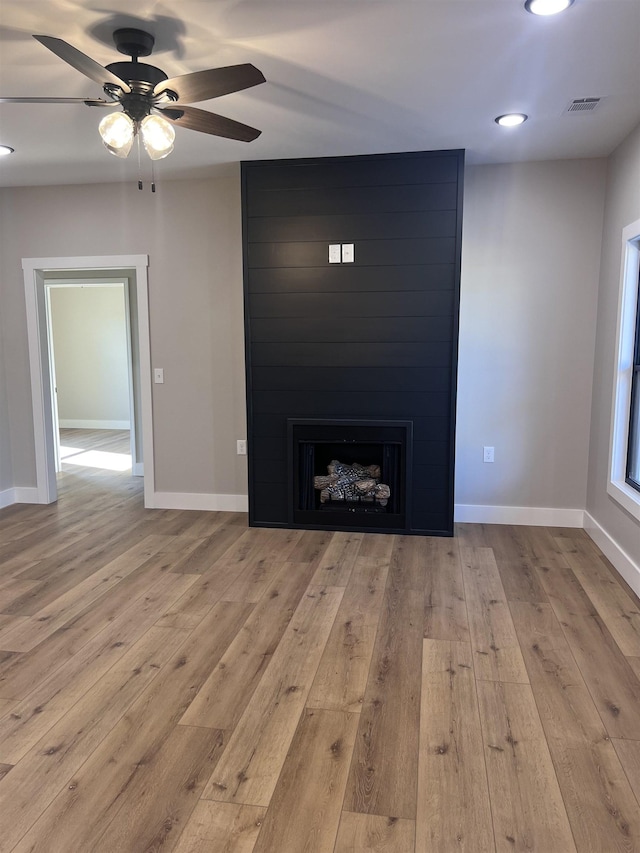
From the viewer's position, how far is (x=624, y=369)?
3.57 meters

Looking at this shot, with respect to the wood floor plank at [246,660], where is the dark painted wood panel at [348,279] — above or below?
above

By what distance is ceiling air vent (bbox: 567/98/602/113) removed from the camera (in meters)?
2.98

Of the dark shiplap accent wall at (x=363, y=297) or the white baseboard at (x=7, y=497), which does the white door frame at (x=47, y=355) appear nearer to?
the white baseboard at (x=7, y=497)

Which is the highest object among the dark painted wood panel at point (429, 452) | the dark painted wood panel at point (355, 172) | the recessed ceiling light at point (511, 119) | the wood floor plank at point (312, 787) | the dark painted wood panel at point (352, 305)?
the recessed ceiling light at point (511, 119)

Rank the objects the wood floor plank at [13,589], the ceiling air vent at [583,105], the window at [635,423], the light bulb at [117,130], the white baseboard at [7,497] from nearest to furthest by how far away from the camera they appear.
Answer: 1. the light bulb at [117,130]
2. the ceiling air vent at [583,105]
3. the wood floor plank at [13,589]
4. the window at [635,423]
5. the white baseboard at [7,497]

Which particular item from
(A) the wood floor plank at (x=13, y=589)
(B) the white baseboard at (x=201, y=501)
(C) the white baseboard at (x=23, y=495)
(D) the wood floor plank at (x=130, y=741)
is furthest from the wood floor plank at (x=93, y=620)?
(C) the white baseboard at (x=23, y=495)

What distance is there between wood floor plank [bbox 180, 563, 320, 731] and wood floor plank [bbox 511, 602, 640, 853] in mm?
1084

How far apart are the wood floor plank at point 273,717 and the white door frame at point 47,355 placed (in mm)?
→ 2367

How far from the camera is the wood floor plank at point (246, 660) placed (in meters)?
2.18

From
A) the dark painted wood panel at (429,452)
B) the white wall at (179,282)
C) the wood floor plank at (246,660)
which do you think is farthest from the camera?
the white wall at (179,282)

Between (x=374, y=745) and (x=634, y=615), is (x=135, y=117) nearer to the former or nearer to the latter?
(x=374, y=745)

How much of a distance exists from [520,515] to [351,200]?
2.50 m

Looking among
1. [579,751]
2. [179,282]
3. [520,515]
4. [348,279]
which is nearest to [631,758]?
[579,751]

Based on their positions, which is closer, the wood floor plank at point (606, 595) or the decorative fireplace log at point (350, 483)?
the wood floor plank at point (606, 595)
